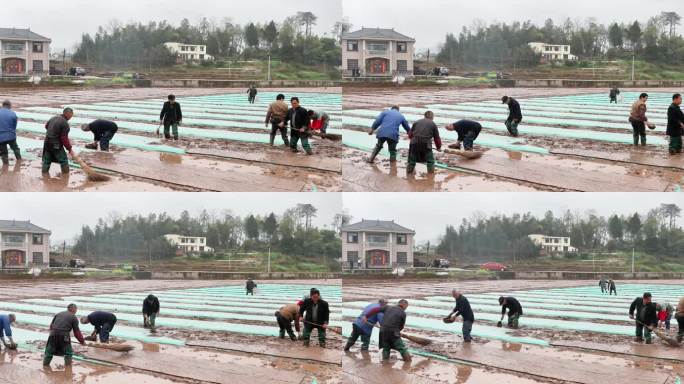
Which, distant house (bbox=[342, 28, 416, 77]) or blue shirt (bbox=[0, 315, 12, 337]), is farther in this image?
distant house (bbox=[342, 28, 416, 77])

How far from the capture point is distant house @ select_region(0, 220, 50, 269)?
1120cm

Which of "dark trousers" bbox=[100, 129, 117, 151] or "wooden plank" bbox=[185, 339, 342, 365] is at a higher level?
"dark trousers" bbox=[100, 129, 117, 151]

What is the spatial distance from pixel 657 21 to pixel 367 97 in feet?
14.6

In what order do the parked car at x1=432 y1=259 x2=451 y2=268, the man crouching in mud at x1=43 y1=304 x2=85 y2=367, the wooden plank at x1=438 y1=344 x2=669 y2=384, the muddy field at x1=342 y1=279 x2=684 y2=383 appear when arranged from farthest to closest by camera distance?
the parked car at x1=432 y1=259 x2=451 y2=268 < the man crouching in mud at x1=43 y1=304 x2=85 y2=367 < the muddy field at x1=342 y1=279 x2=684 y2=383 < the wooden plank at x1=438 y1=344 x2=669 y2=384

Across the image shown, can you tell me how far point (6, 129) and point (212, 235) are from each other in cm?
451

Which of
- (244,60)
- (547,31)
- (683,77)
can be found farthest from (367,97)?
(683,77)

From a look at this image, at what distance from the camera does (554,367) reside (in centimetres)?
835

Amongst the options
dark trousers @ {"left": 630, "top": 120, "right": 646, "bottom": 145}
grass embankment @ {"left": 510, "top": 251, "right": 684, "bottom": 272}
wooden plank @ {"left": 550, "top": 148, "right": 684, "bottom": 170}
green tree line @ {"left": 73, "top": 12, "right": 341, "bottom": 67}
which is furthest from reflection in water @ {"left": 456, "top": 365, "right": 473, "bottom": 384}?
grass embankment @ {"left": 510, "top": 251, "right": 684, "bottom": 272}

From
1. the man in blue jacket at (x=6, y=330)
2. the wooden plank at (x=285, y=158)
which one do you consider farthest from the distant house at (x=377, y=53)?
the man in blue jacket at (x=6, y=330)

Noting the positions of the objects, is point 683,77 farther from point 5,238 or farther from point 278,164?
point 5,238

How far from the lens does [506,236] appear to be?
1377 centimetres

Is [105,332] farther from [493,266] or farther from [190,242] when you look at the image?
[493,266]

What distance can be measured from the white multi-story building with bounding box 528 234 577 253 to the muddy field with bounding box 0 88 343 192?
13.0ft

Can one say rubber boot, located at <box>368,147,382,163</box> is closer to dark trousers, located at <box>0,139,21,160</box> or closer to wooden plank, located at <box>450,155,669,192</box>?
wooden plank, located at <box>450,155,669,192</box>
